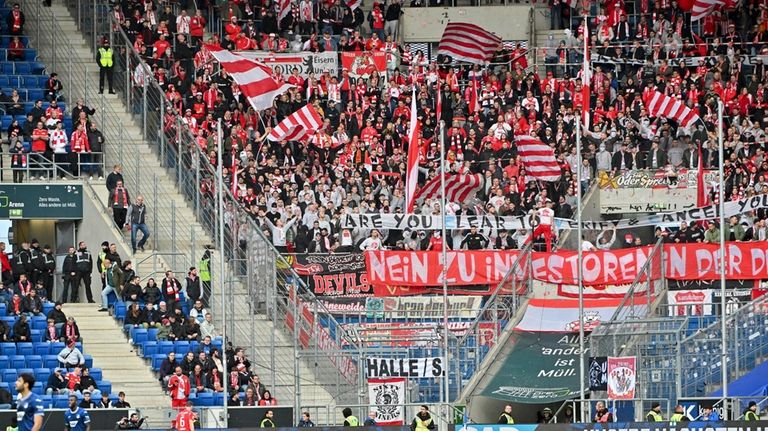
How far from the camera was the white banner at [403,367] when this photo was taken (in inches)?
1697

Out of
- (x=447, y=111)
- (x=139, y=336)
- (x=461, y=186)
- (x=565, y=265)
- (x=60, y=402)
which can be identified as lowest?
(x=60, y=402)

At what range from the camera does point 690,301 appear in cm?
5091

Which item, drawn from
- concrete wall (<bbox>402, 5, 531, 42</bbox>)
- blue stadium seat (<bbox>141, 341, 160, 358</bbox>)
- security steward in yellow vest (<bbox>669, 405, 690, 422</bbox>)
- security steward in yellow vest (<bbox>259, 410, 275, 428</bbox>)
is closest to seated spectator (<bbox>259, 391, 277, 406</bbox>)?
security steward in yellow vest (<bbox>259, 410, 275, 428</bbox>)

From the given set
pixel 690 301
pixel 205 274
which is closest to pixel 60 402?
pixel 205 274

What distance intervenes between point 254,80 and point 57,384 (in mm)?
14569

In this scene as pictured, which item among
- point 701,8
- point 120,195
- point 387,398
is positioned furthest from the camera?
point 701,8

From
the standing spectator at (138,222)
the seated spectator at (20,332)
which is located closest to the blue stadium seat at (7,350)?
the seated spectator at (20,332)

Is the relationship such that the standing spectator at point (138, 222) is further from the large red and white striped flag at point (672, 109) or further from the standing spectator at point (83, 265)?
the large red and white striped flag at point (672, 109)

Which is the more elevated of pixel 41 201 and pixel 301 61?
pixel 301 61

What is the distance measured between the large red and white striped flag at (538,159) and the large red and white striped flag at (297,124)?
18.5 feet

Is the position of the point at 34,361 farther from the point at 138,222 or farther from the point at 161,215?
the point at 161,215

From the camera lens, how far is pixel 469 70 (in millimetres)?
63344

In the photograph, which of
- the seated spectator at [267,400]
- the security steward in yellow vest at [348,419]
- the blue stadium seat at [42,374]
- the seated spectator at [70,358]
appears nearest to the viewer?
the security steward in yellow vest at [348,419]

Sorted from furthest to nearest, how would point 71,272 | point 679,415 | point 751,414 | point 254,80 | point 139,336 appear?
1. point 254,80
2. point 71,272
3. point 139,336
4. point 679,415
5. point 751,414
